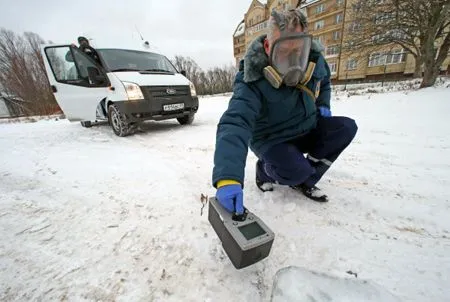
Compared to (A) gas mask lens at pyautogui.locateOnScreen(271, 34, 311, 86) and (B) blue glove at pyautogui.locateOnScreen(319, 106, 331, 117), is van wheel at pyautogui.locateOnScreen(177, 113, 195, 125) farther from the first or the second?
(A) gas mask lens at pyautogui.locateOnScreen(271, 34, 311, 86)

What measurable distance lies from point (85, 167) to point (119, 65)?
2.72 meters

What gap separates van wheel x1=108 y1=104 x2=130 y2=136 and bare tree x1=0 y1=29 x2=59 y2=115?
60.9ft

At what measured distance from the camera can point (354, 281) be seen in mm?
1019

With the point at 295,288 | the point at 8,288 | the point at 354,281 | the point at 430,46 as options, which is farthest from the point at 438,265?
the point at 430,46

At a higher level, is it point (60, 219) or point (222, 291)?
point (60, 219)

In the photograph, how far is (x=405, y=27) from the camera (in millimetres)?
8469

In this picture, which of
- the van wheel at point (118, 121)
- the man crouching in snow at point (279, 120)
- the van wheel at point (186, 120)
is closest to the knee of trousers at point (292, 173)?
the man crouching in snow at point (279, 120)

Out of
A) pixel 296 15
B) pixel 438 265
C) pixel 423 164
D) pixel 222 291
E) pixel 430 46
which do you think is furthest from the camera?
pixel 430 46

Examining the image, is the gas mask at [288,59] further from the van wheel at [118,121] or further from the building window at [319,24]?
the building window at [319,24]

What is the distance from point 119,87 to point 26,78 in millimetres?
22379

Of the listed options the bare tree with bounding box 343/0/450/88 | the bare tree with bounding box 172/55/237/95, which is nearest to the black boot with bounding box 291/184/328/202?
the bare tree with bounding box 343/0/450/88

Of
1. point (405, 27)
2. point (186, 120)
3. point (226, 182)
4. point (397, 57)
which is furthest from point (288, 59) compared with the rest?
point (397, 57)

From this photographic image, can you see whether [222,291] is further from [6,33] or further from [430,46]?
[6,33]

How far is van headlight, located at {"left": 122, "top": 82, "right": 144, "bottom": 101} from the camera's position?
12.5 ft
